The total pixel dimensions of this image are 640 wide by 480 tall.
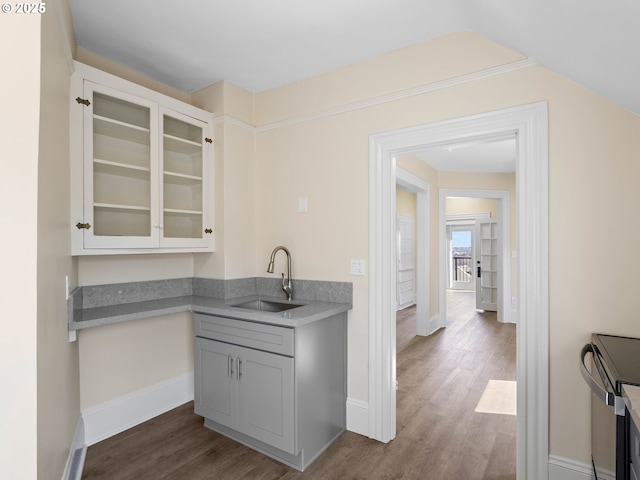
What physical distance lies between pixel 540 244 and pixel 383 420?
59.1 inches

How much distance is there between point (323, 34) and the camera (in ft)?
7.27

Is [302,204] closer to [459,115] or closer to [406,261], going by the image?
[459,115]

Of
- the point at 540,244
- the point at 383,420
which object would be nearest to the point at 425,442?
the point at 383,420

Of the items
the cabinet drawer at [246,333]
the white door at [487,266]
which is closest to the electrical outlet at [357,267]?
the cabinet drawer at [246,333]

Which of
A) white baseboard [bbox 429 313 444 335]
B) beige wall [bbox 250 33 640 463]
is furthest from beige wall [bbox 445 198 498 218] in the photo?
beige wall [bbox 250 33 640 463]

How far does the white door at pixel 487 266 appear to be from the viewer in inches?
268

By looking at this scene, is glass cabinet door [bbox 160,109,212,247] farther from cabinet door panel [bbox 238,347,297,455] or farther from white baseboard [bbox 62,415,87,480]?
white baseboard [bbox 62,415,87,480]

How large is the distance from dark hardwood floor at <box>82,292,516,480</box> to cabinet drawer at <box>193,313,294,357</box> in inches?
26.9

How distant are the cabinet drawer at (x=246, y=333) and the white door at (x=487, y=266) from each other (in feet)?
19.1

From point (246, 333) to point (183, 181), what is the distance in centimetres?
129

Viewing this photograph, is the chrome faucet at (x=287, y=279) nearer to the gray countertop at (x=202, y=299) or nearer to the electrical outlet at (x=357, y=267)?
the gray countertop at (x=202, y=299)

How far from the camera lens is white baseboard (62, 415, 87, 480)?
184cm

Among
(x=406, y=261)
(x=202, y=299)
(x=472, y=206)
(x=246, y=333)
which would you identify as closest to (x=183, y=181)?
(x=202, y=299)

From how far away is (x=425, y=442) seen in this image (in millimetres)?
2373
